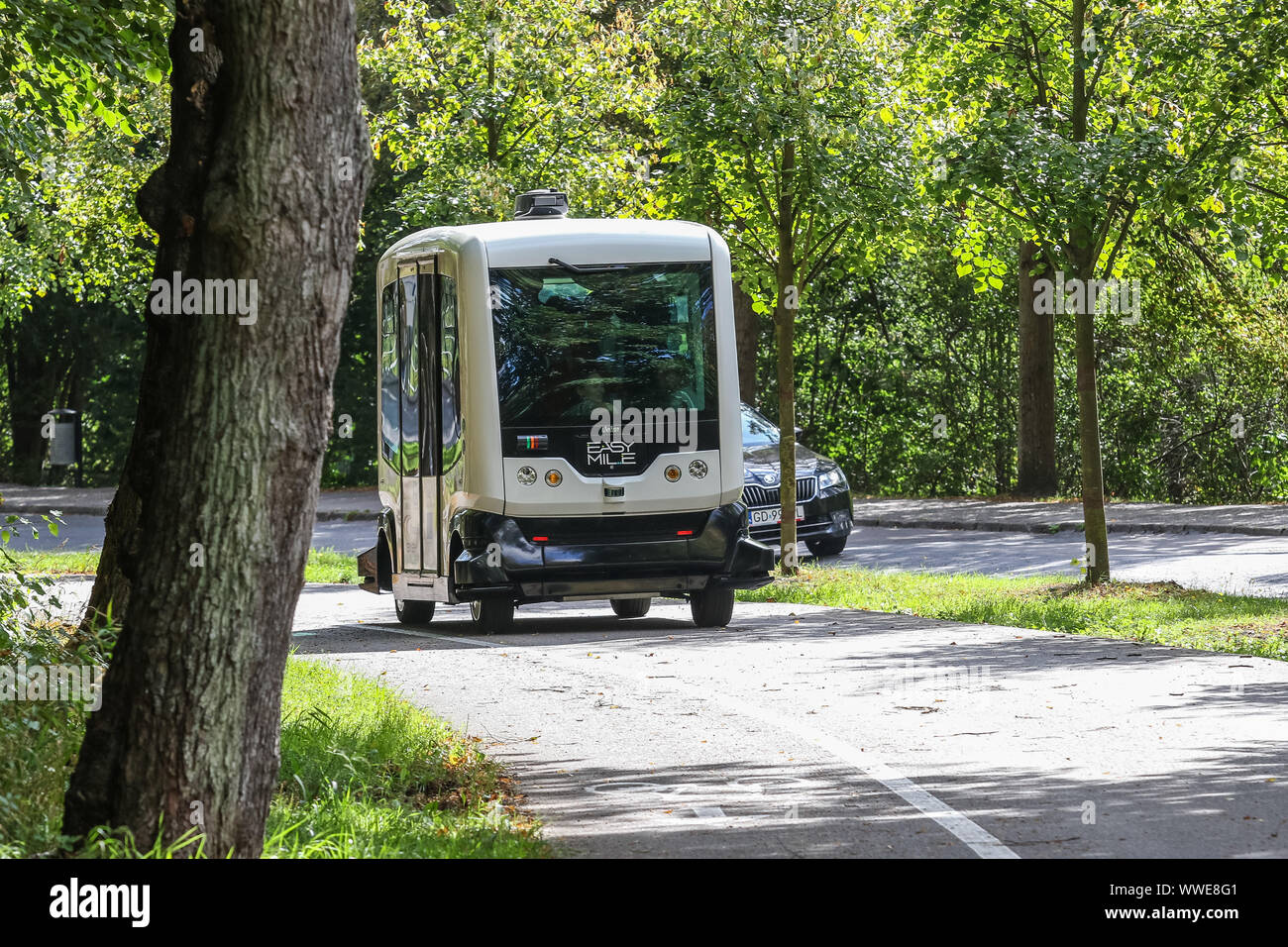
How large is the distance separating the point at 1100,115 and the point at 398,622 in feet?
27.1

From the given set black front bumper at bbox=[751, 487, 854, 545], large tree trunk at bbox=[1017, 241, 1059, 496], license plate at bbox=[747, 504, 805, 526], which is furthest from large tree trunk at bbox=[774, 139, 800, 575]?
large tree trunk at bbox=[1017, 241, 1059, 496]

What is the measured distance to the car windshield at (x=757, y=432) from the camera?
71.6ft

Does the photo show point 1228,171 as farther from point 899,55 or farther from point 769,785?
point 769,785

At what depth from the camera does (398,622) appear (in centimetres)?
1625

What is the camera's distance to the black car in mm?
20562

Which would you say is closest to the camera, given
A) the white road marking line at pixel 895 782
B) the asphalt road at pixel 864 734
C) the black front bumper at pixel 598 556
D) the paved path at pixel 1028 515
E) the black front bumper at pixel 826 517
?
the white road marking line at pixel 895 782

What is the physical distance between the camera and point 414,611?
15945 millimetres

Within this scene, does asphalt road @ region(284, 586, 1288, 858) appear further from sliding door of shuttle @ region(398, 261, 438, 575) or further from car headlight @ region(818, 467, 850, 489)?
car headlight @ region(818, 467, 850, 489)

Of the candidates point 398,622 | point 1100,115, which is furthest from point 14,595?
point 1100,115

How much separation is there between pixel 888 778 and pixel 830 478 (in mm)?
13519

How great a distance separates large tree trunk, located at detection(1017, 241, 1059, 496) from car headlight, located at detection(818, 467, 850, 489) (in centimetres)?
1024

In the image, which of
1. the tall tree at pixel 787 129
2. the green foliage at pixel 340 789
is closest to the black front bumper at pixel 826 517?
the tall tree at pixel 787 129

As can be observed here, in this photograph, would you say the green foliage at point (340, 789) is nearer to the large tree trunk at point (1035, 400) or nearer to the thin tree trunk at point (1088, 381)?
the thin tree trunk at point (1088, 381)

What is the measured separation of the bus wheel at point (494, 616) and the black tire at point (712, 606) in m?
1.53
